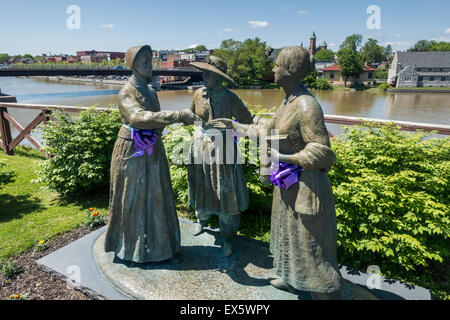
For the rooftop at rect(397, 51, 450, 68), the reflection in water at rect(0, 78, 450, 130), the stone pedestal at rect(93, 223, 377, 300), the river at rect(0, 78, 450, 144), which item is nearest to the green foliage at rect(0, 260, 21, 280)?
the stone pedestal at rect(93, 223, 377, 300)

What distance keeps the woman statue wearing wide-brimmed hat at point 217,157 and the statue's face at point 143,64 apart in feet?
1.78

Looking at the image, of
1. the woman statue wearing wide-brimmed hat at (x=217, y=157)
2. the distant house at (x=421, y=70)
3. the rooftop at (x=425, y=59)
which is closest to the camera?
the woman statue wearing wide-brimmed hat at (x=217, y=157)

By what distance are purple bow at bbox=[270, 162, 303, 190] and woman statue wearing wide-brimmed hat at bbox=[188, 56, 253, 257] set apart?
37.8 inches

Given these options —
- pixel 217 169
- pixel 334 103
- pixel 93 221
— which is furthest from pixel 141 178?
pixel 334 103

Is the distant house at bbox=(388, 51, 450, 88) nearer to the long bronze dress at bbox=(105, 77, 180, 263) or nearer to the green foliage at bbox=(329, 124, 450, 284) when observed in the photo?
the green foliage at bbox=(329, 124, 450, 284)

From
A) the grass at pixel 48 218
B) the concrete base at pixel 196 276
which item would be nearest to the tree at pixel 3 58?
the grass at pixel 48 218

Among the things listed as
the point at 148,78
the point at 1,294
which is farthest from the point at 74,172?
the point at 148,78

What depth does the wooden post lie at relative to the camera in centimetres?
1004

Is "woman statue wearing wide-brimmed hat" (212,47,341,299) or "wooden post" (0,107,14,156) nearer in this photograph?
"woman statue wearing wide-brimmed hat" (212,47,341,299)

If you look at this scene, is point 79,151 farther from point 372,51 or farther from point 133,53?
point 372,51

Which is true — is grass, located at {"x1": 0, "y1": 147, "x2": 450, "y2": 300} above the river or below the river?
below

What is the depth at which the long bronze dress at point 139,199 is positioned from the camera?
3.28m

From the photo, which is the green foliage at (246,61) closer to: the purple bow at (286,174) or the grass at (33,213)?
the grass at (33,213)
